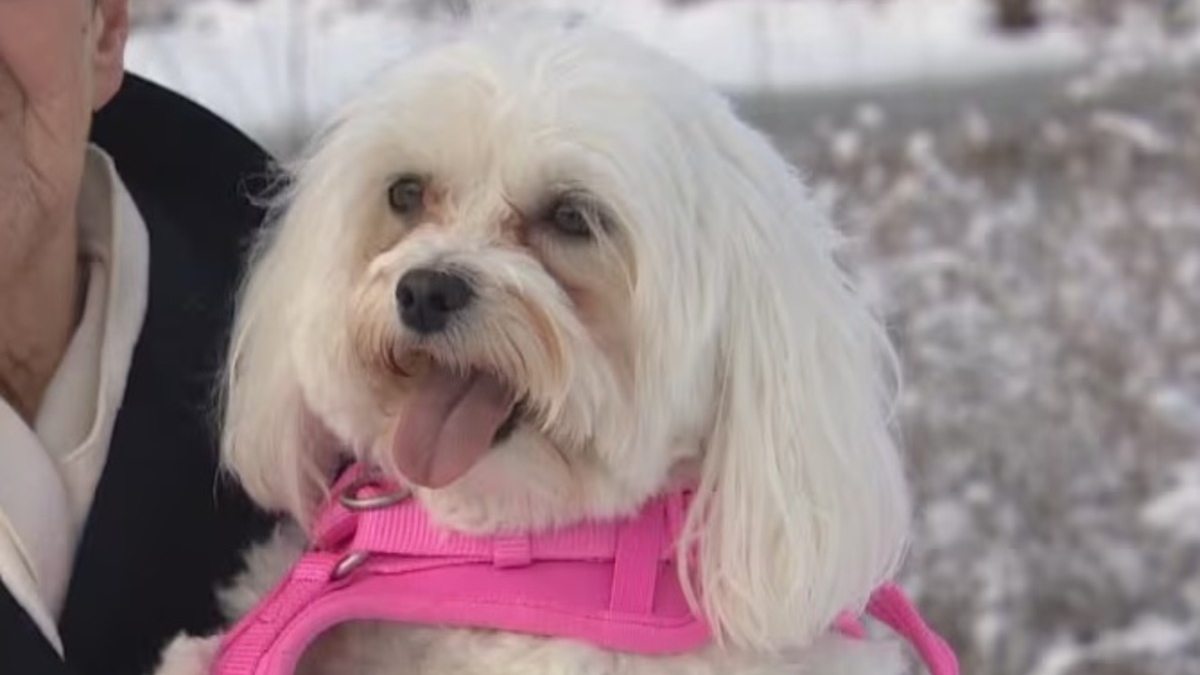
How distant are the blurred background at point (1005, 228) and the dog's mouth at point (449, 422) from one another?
4.97 feet

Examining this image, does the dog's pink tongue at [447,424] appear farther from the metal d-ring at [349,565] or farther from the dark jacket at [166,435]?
the dark jacket at [166,435]

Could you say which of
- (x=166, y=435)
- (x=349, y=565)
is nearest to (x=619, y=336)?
(x=349, y=565)

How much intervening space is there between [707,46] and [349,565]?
4581mm

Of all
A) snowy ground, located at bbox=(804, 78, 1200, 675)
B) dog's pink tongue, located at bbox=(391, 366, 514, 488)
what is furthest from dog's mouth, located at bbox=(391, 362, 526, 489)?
snowy ground, located at bbox=(804, 78, 1200, 675)

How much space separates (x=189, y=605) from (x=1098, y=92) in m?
4.34

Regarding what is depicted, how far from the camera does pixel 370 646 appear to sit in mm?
2115

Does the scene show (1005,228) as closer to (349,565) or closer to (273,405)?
(273,405)

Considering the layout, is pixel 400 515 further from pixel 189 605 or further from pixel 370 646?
pixel 189 605

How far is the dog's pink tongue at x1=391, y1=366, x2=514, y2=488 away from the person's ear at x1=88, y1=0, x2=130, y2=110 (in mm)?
531

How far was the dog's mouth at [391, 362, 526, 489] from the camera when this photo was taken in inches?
78.5

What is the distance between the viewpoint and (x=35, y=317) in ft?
7.54

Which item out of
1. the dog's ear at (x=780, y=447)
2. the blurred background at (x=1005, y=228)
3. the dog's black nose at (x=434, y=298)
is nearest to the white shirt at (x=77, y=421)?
the dog's black nose at (x=434, y=298)

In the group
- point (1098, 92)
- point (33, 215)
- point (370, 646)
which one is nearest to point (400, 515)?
point (370, 646)

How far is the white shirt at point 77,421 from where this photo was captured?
2.10 metres
